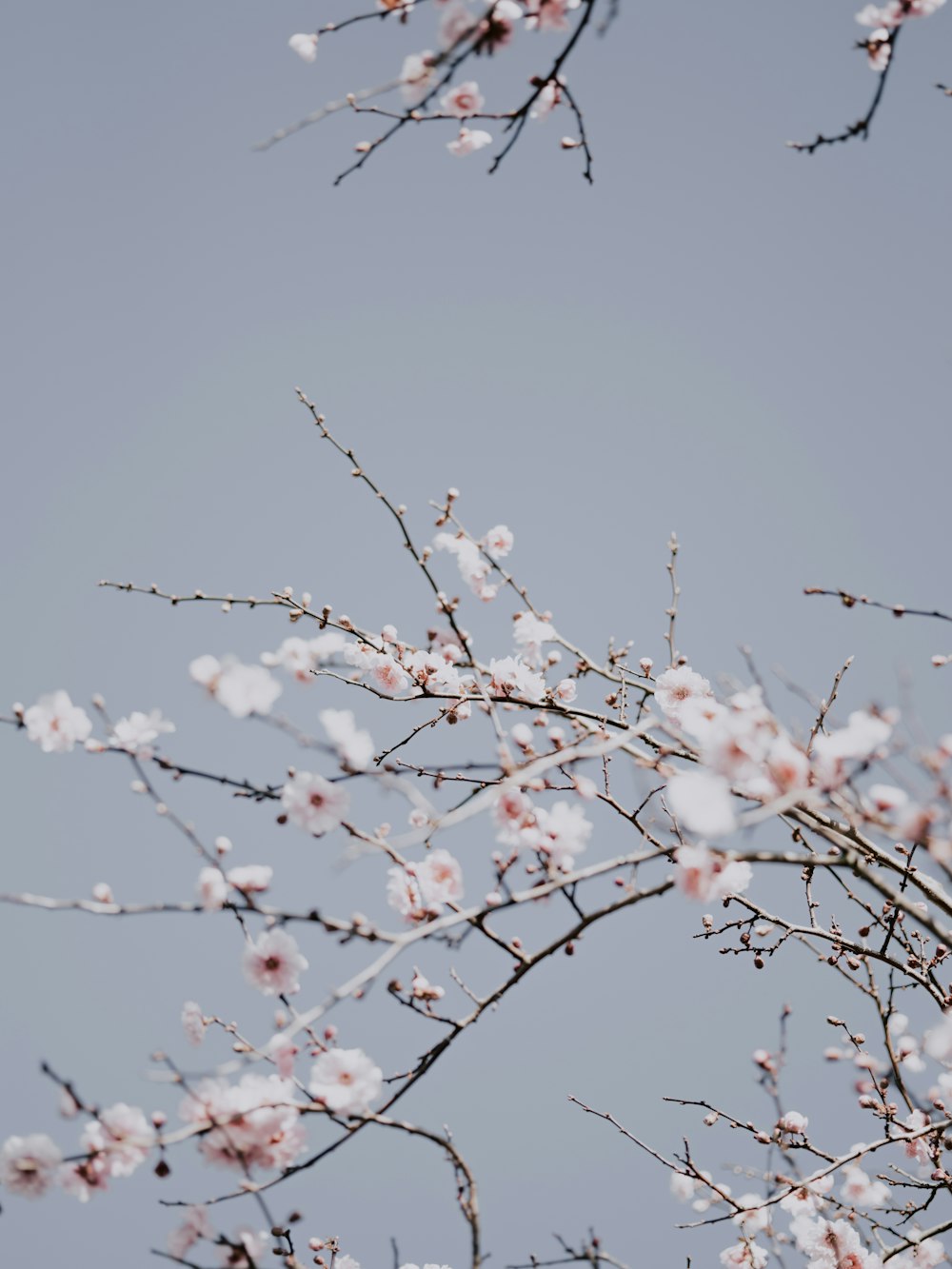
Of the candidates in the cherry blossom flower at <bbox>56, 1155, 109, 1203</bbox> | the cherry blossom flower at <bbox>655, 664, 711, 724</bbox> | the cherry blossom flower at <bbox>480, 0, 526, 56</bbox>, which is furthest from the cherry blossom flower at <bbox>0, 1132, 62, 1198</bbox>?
the cherry blossom flower at <bbox>480, 0, 526, 56</bbox>

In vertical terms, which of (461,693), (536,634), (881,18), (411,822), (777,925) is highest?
(881,18)

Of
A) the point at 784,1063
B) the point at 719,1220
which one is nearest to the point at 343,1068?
the point at 719,1220

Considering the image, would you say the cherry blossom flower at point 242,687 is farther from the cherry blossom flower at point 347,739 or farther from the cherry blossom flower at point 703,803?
the cherry blossom flower at point 703,803

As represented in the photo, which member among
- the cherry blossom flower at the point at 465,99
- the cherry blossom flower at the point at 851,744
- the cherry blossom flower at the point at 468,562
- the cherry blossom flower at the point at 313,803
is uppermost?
the cherry blossom flower at the point at 465,99

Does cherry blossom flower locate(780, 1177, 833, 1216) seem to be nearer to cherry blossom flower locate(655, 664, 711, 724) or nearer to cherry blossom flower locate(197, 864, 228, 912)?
cherry blossom flower locate(655, 664, 711, 724)

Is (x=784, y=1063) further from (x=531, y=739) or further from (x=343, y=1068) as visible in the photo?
(x=343, y=1068)

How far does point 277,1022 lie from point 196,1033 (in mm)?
527

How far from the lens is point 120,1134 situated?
2014 mm

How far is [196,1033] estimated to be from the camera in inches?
100

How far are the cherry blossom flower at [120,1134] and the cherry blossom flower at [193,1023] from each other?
0.48m

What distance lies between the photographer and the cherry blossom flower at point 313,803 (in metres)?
2.29

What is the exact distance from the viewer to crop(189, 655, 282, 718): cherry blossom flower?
88.8 inches

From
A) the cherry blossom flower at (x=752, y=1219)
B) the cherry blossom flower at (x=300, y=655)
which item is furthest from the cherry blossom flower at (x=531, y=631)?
the cherry blossom flower at (x=752, y=1219)

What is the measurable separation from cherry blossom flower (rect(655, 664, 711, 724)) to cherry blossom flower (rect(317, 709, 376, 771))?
6.34ft
